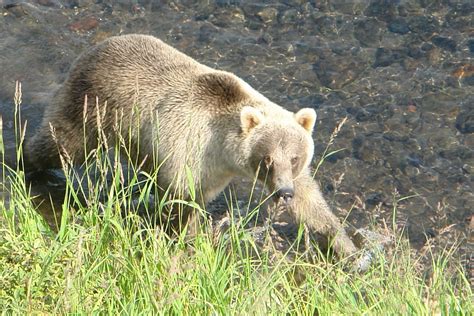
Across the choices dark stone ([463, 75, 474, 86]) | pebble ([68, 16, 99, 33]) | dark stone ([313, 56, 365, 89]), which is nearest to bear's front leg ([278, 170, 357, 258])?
dark stone ([313, 56, 365, 89])

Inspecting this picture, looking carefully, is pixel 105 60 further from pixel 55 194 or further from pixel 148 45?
pixel 55 194

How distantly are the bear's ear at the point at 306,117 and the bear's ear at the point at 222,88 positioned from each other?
0.47 meters

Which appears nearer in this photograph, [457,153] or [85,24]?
[457,153]

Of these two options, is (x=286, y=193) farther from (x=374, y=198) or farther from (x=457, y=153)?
(x=457, y=153)

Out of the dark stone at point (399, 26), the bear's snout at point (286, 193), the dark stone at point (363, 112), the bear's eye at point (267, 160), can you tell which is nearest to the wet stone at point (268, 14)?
the dark stone at point (399, 26)

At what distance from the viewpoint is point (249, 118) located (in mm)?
6602

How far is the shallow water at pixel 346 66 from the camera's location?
27.2 ft

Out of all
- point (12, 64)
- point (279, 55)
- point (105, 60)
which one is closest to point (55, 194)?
point (105, 60)

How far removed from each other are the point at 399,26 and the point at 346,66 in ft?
2.95

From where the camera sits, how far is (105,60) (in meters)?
7.52

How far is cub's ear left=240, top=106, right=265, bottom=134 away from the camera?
21.5 ft

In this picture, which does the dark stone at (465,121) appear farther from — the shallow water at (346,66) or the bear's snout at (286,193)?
the bear's snout at (286,193)

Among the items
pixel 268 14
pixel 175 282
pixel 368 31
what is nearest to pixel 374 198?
pixel 368 31

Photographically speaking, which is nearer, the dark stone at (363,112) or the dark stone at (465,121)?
the dark stone at (465,121)
